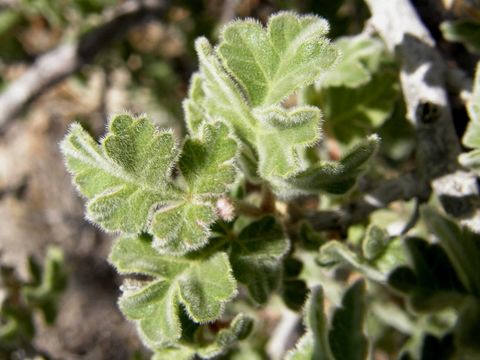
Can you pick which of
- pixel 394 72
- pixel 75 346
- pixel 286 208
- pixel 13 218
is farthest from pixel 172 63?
pixel 286 208

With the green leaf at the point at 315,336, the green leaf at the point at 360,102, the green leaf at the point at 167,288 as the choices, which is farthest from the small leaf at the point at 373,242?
the green leaf at the point at 360,102

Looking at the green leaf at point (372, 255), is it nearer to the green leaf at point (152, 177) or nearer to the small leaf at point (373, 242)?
the small leaf at point (373, 242)

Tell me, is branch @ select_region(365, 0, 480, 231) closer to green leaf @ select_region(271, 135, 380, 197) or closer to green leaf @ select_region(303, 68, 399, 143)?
green leaf @ select_region(303, 68, 399, 143)

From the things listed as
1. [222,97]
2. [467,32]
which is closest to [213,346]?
[222,97]

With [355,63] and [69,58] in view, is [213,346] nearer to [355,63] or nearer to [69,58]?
[355,63]

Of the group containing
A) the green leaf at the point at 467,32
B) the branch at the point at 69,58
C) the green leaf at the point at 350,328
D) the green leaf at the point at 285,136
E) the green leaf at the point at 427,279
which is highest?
the branch at the point at 69,58

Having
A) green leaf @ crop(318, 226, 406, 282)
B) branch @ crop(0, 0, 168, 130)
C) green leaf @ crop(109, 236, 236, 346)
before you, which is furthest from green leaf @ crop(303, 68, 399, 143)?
branch @ crop(0, 0, 168, 130)
